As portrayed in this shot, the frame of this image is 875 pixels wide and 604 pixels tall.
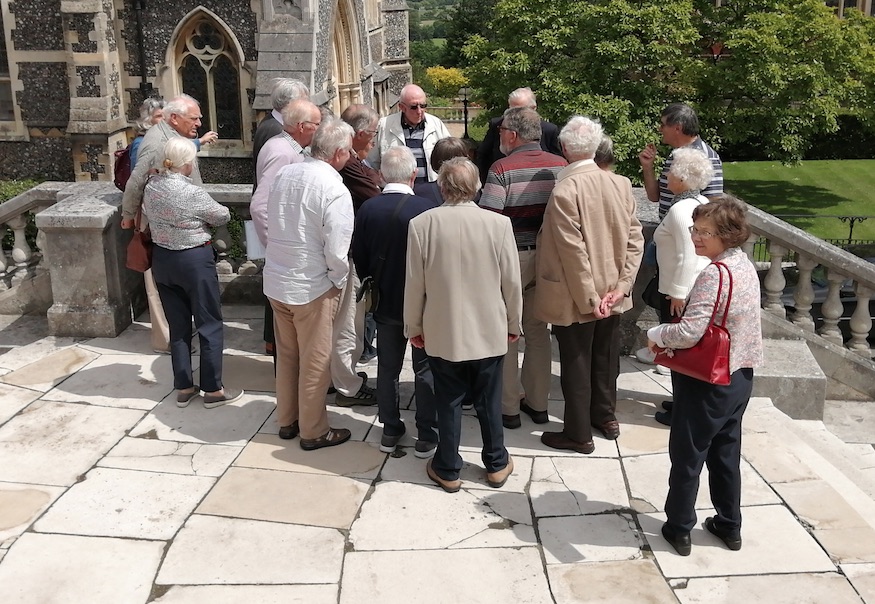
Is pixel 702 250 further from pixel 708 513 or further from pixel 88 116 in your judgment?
pixel 88 116

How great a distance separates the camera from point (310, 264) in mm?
4824

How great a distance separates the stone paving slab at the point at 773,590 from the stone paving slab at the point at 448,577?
657 mm

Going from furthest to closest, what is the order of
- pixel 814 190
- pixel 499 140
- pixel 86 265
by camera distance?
pixel 814 190, pixel 86 265, pixel 499 140

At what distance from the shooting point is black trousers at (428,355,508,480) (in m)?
4.51

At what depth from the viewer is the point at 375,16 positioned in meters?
25.7

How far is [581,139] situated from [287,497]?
240cm

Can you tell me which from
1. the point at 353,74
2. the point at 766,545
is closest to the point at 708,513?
the point at 766,545

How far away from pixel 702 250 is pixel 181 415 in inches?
130

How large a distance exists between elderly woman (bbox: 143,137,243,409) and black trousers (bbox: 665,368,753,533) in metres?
2.85

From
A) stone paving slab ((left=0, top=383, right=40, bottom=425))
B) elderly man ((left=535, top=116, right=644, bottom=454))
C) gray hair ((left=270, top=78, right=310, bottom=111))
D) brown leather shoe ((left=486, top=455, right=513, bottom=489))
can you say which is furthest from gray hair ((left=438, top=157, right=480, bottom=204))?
stone paving slab ((left=0, top=383, right=40, bottom=425))

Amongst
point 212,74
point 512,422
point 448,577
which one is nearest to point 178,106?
point 512,422

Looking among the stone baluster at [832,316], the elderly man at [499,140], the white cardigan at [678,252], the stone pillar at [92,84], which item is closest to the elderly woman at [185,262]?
the elderly man at [499,140]

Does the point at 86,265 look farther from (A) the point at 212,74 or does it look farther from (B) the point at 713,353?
(A) the point at 212,74

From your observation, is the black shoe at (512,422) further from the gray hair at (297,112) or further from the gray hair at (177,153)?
the gray hair at (177,153)
